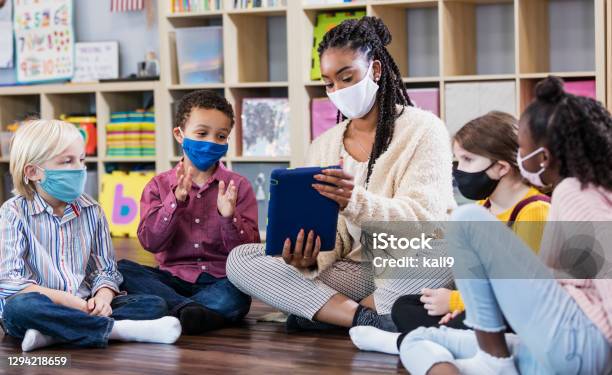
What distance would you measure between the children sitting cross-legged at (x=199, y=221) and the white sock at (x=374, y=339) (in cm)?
45

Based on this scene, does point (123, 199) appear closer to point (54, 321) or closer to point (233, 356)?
point (54, 321)

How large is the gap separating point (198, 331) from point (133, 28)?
298cm

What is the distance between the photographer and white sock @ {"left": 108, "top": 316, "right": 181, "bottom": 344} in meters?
2.35

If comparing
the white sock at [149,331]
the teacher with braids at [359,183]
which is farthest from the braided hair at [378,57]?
the white sock at [149,331]

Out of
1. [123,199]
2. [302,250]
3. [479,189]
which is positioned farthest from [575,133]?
[123,199]

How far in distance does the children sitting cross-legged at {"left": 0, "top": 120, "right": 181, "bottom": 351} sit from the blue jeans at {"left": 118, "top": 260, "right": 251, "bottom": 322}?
0.24 ft

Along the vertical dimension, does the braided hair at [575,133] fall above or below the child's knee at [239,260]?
above

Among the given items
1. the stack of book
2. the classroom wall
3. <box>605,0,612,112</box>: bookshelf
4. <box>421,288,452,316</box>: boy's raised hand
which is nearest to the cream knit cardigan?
<box>421,288,452,316</box>: boy's raised hand

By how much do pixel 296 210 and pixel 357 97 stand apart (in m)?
0.41

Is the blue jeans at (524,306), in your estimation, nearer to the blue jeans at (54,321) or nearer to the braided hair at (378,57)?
the braided hair at (378,57)

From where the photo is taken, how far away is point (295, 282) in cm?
246

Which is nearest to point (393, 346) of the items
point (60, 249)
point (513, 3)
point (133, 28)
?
point (60, 249)

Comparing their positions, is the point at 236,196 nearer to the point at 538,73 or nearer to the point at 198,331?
the point at 198,331

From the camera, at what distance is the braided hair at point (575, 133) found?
164cm
